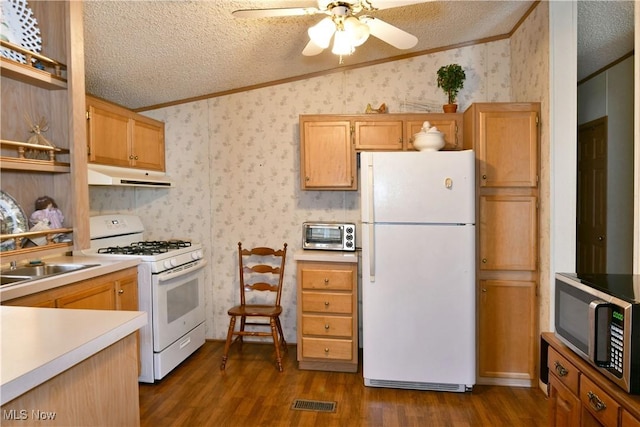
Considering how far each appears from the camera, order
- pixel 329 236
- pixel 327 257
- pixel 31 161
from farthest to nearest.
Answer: pixel 329 236
pixel 327 257
pixel 31 161

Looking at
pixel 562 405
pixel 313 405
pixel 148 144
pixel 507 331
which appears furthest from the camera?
pixel 148 144

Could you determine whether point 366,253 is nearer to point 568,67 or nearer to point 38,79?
point 568,67

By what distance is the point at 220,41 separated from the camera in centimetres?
258

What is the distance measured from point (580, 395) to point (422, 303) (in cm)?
129

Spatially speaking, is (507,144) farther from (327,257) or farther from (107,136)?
(107,136)

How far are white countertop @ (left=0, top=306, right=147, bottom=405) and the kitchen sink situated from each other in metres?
0.88

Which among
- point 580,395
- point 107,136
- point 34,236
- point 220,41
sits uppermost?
point 220,41

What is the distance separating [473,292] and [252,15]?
2.14 meters

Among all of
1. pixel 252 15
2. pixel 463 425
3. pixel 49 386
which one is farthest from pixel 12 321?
pixel 463 425

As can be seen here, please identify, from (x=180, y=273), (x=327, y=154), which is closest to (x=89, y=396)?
(x=180, y=273)

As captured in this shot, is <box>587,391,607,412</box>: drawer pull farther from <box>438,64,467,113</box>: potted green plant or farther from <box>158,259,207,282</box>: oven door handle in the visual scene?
<box>158,259,207,282</box>: oven door handle

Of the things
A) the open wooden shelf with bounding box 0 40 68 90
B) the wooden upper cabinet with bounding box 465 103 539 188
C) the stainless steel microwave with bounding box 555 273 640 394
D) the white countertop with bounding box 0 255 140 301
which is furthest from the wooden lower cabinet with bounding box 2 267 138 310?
the wooden upper cabinet with bounding box 465 103 539 188

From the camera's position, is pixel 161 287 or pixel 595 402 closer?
pixel 595 402

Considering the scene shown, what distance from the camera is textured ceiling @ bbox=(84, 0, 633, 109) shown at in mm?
2191
